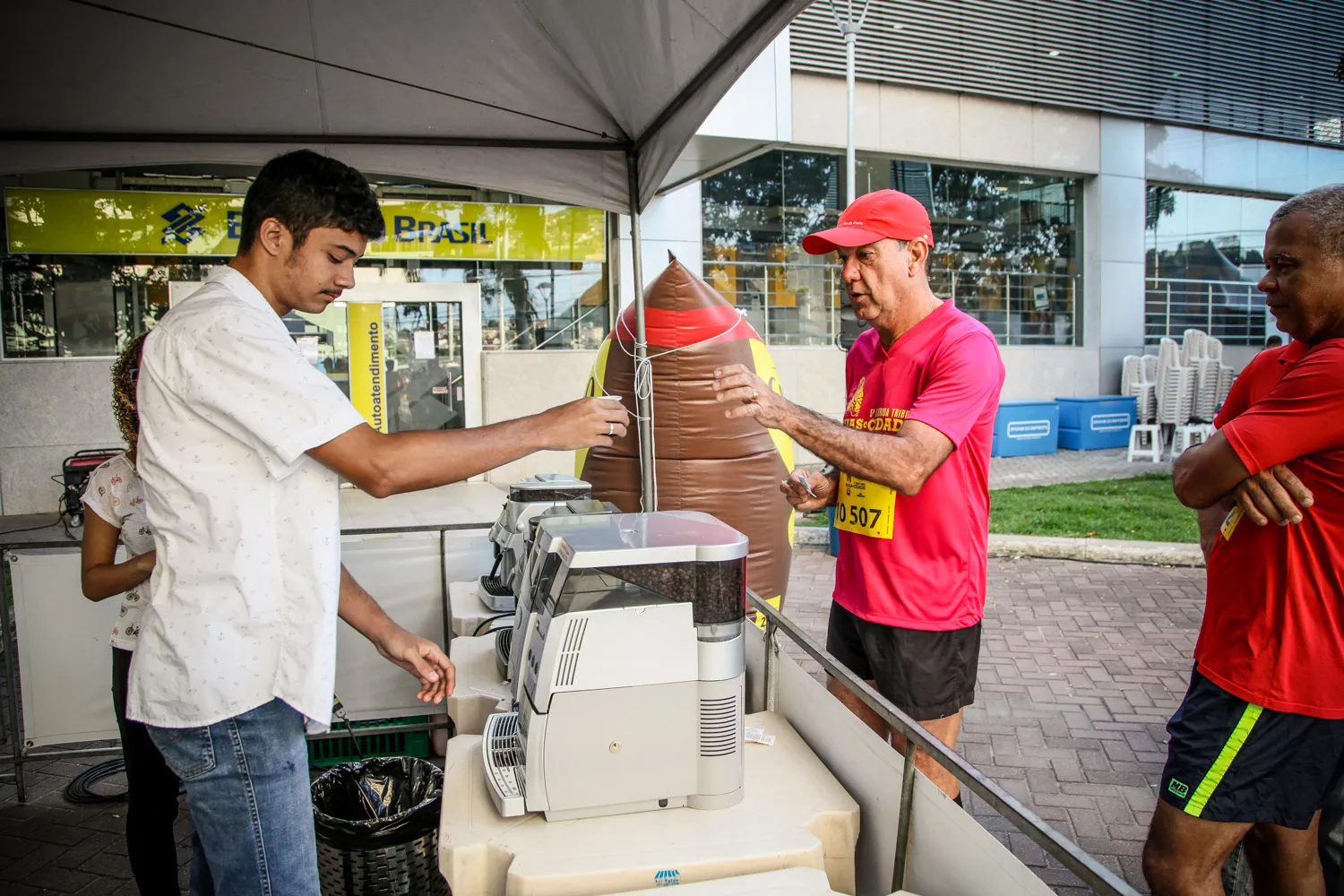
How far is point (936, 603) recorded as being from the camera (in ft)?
7.23

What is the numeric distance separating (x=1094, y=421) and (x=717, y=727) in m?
13.3

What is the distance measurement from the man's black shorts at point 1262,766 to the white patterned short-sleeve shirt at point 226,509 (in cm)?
186

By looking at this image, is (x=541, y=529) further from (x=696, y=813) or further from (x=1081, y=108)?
(x=1081, y=108)

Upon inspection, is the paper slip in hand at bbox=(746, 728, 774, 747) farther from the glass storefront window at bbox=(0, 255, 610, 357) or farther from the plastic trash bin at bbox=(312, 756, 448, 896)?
the glass storefront window at bbox=(0, 255, 610, 357)

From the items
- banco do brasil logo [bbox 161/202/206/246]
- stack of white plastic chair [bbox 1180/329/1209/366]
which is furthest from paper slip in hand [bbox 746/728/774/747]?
stack of white plastic chair [bbox 1180/329/1209/366]

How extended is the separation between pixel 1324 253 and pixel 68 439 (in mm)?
8871

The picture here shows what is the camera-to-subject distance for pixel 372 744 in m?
4.04

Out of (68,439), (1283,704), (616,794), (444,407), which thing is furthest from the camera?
(444,407)

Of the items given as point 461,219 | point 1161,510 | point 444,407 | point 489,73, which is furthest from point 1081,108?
Result: point 489,73

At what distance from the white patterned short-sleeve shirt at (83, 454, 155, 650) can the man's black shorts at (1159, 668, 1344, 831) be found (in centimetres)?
269

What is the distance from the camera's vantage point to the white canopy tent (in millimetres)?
2523

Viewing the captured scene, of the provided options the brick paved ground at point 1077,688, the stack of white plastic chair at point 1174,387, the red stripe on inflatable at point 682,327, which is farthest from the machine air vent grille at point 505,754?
the stack of white plastic chair at point 1174,387

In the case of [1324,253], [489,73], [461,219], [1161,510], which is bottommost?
[1161,510]

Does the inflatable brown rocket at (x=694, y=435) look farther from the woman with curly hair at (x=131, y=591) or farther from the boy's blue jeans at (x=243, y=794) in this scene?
the boy's blue jeans at (x=243, y=794)
